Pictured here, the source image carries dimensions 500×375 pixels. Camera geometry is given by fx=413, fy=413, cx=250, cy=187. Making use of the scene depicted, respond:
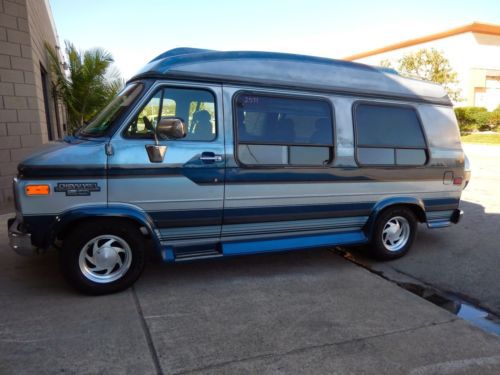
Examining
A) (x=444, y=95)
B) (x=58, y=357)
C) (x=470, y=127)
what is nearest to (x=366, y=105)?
(x=444, y=95)

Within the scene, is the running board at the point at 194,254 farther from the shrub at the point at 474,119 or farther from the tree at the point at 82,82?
the shrub at the point at 474,119

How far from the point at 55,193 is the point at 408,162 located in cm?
421

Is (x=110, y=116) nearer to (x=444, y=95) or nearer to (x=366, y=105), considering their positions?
(x=366, y=105)

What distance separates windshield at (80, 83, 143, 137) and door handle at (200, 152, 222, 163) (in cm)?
89

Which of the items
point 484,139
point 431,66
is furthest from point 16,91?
point 431,66

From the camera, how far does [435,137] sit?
5621 mm

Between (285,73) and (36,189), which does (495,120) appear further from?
(36,189)

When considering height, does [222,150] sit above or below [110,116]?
below

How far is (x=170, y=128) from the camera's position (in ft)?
13.2

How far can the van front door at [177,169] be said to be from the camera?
156 inches

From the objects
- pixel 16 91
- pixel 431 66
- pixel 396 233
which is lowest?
pixel 396 233

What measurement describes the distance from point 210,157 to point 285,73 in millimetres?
1331

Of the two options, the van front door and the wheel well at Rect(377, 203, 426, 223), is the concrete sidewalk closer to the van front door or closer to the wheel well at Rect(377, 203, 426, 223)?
the van front door

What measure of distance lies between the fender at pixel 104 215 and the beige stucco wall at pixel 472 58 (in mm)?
32776
